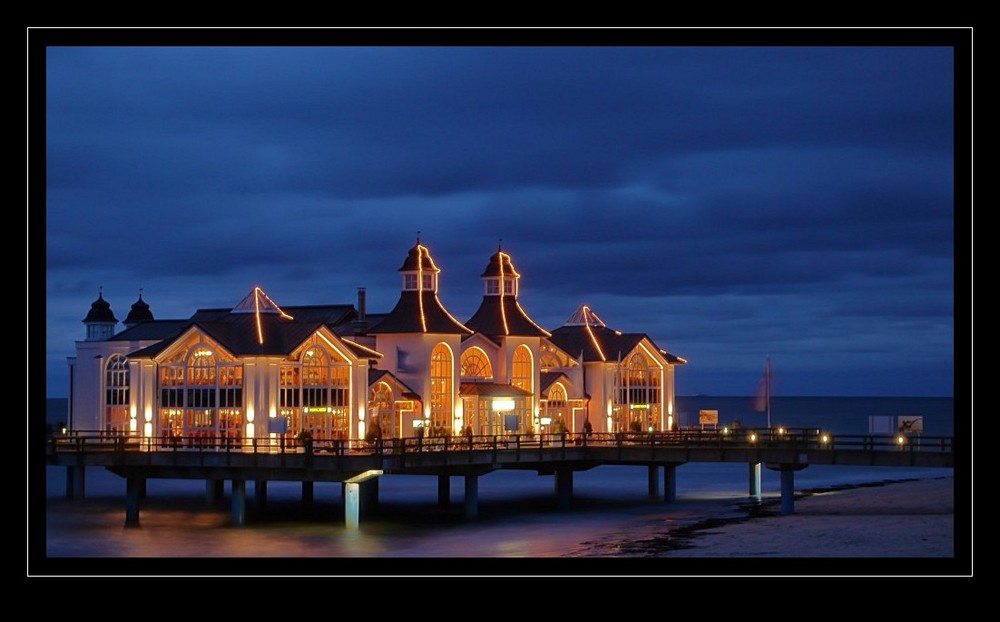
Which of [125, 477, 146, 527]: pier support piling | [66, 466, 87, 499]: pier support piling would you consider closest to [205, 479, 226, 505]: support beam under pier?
[66, 466, 87, 499]: pier support piling

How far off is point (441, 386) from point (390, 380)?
3.29 metres

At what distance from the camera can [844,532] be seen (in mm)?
48844

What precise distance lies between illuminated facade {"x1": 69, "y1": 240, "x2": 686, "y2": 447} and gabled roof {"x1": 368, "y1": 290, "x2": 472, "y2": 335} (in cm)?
8

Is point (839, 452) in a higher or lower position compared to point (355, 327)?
lower

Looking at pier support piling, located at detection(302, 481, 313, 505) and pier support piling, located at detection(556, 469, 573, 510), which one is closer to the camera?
pier support piling, located at detection(556, 469, 573, 510)

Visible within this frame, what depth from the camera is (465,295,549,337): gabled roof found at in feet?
238

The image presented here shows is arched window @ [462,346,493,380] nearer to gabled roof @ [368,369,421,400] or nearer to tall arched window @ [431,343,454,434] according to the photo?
tall arched window @ [431,343,454,434]

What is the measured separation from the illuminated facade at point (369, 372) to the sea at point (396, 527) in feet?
11.7

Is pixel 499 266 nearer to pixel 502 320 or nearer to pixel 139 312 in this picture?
pixel 502 320
